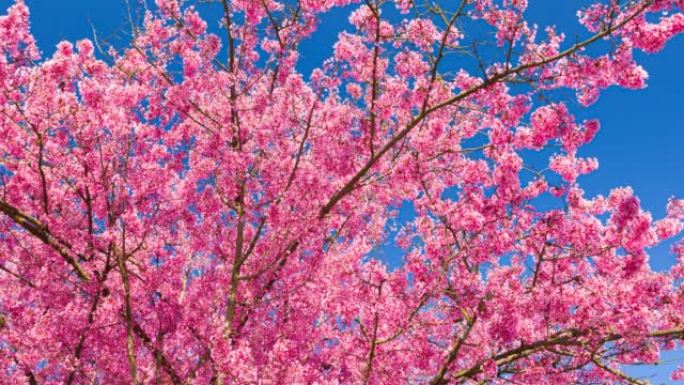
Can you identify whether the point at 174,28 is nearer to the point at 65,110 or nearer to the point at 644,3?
the point at 65,110

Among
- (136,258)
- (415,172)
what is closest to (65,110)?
(136,258)

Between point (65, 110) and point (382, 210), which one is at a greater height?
point (382, 210)

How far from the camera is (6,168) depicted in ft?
35.1

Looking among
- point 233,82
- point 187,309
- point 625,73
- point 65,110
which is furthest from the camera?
point 233,82

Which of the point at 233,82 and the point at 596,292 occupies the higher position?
the point at 233,82

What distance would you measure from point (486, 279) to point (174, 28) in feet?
26.2

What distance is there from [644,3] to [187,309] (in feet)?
27.9

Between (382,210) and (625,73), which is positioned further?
(382,210)

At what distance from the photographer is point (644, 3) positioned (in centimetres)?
743

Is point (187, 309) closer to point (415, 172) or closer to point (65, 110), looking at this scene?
point (65, 110)

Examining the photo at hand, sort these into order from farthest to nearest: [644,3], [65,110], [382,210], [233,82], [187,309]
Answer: [382,210] → [233,82] → [187,309] → [65,110] → [644,3]

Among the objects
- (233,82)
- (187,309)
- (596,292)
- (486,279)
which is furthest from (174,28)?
(596,292)

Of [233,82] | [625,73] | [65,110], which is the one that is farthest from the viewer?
[233,82]

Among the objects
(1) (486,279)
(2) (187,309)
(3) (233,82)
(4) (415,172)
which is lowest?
(2) (187,309)
